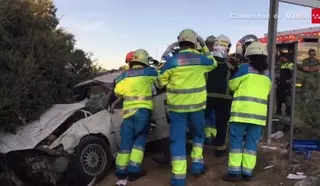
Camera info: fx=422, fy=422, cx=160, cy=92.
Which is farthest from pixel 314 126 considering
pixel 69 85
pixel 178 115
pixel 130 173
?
pixel 69 85

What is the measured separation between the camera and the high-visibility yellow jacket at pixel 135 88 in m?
6.02

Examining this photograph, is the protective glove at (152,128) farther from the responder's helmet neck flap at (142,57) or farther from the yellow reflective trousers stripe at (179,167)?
the yellow reflective trousers stripe at (179,167)

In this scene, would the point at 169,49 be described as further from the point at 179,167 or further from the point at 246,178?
the point at 246,178

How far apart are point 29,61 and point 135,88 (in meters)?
1.56

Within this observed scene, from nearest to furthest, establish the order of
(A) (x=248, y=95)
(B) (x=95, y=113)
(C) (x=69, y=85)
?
(A) (x=248, y=95), (B) (x=95, y=113), (C) (x=69, y=85)

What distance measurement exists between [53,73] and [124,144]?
5.44 feet

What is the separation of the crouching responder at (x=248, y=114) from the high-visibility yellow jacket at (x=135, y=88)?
1.30 metres

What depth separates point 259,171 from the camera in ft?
19.2

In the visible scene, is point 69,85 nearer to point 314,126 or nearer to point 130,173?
point 130,173

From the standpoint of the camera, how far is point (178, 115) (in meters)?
5.50

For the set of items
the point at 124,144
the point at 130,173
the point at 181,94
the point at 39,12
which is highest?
the point at 39,12

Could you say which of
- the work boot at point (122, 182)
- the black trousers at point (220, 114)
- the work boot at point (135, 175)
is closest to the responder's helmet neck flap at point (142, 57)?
the black trousers at point (220, 114)

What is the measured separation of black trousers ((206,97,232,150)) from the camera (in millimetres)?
6359

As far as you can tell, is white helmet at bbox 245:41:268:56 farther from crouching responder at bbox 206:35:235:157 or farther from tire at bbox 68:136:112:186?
tire at bbox 68:136:112:186
